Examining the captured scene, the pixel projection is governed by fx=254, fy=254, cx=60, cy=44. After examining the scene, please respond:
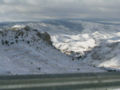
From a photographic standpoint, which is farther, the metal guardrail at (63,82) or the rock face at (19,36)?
the rock face at (19,36)

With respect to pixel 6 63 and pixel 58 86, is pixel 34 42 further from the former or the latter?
pixel 58 86

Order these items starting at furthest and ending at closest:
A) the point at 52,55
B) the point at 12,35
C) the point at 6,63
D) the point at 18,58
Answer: the point at 12,35 → the point at 52,55 → the point at 18,58 → the point at 6,63

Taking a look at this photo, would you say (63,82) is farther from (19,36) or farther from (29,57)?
(19,36)

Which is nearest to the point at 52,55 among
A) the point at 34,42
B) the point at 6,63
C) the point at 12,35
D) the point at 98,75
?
the point at 34,42

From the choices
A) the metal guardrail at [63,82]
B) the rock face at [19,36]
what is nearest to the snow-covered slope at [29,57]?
the rock face at [19,36]

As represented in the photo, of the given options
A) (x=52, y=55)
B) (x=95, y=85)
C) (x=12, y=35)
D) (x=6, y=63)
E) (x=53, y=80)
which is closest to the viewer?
(x=53, y=80)

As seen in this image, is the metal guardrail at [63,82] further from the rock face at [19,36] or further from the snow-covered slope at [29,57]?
the rock face at [19,36]

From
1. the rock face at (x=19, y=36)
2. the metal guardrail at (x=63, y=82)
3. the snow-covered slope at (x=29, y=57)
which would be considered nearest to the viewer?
the metal guardrail at (x=63, y=82)
